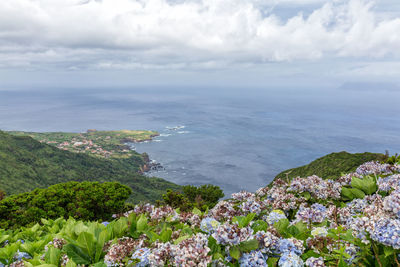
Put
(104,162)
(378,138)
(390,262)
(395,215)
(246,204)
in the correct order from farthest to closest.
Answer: (378,138)
(104,162)
(246,204)
(395,215)
(390,262)

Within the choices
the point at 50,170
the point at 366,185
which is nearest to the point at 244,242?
the point at 366,185

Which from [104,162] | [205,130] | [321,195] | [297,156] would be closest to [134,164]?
[104,162]

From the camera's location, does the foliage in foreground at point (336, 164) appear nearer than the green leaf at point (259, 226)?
No

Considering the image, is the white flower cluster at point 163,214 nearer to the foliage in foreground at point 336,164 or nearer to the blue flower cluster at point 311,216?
the blue flower cluster at point 311,216

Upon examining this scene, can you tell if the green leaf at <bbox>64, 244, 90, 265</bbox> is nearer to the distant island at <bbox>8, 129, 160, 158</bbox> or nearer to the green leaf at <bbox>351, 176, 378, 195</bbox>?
the green leaf at <bbox>351, 176, 378, 195</bbox>

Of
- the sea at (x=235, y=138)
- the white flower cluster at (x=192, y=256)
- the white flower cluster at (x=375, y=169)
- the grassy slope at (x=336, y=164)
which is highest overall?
the white flower cluster at (x=192, y=256)

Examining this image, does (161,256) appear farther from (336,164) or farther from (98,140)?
(98,140)

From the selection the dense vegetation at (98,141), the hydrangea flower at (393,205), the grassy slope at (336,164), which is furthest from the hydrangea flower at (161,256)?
the dense vegetation at (98,141)

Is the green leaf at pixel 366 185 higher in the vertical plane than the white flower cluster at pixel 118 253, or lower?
lower

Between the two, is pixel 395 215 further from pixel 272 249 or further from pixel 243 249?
pixel 243 249
